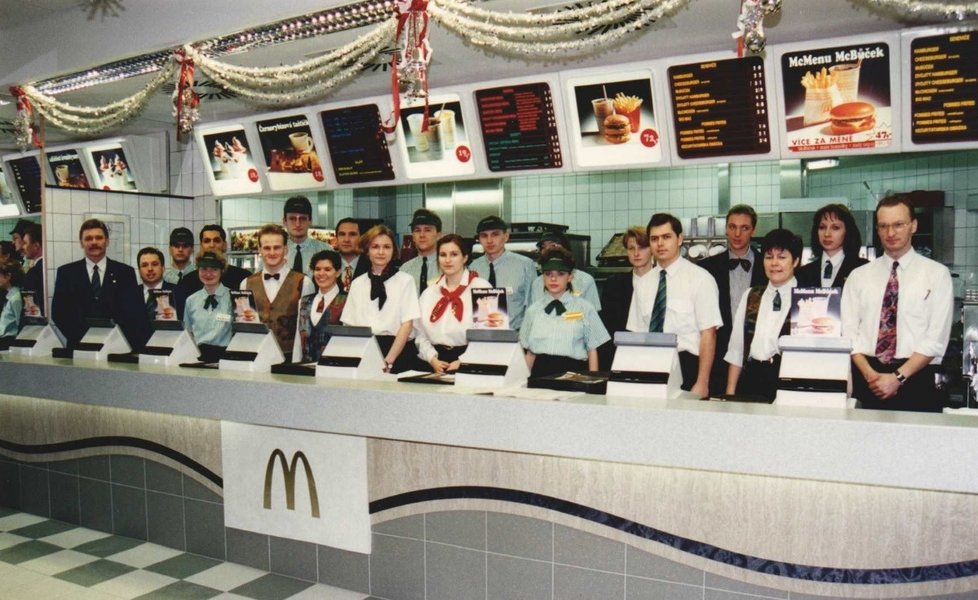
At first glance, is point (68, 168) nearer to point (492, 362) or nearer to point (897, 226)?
point (492, 362)

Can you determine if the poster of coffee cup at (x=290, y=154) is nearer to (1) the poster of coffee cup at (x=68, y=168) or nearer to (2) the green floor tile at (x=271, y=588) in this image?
(1) the poster of coffee cup at (x=68, y=168)

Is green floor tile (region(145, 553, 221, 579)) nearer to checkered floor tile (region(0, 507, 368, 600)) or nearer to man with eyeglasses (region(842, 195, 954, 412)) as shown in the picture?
checkered floor tile (region(0, 507, 368, 600))

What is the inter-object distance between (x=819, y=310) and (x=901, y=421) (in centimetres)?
49

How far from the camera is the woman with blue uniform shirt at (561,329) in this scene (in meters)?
3.48

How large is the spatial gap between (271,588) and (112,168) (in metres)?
4.66

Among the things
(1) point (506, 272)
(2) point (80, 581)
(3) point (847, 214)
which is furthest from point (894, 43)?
(2) point (80, 581)

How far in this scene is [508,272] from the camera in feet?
14.2

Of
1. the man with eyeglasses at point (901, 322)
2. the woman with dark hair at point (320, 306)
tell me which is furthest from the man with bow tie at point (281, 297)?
the man with eyeglasses at point (901, 322)

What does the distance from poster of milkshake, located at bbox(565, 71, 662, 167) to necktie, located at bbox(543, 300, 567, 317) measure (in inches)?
53.1

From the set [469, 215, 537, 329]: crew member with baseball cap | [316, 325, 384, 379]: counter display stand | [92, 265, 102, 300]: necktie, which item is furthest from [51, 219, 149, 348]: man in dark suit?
[469, 215, 537, 329]: crew member with baseball cap

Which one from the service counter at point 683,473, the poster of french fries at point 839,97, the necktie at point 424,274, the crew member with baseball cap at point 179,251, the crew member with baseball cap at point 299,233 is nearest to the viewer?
the service counter at point 683,473

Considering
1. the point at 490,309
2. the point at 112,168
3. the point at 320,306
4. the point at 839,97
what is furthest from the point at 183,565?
the point at 112,168

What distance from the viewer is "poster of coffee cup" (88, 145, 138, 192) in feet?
21.5

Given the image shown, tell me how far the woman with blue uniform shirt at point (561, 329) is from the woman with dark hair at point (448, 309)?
0.42 m
